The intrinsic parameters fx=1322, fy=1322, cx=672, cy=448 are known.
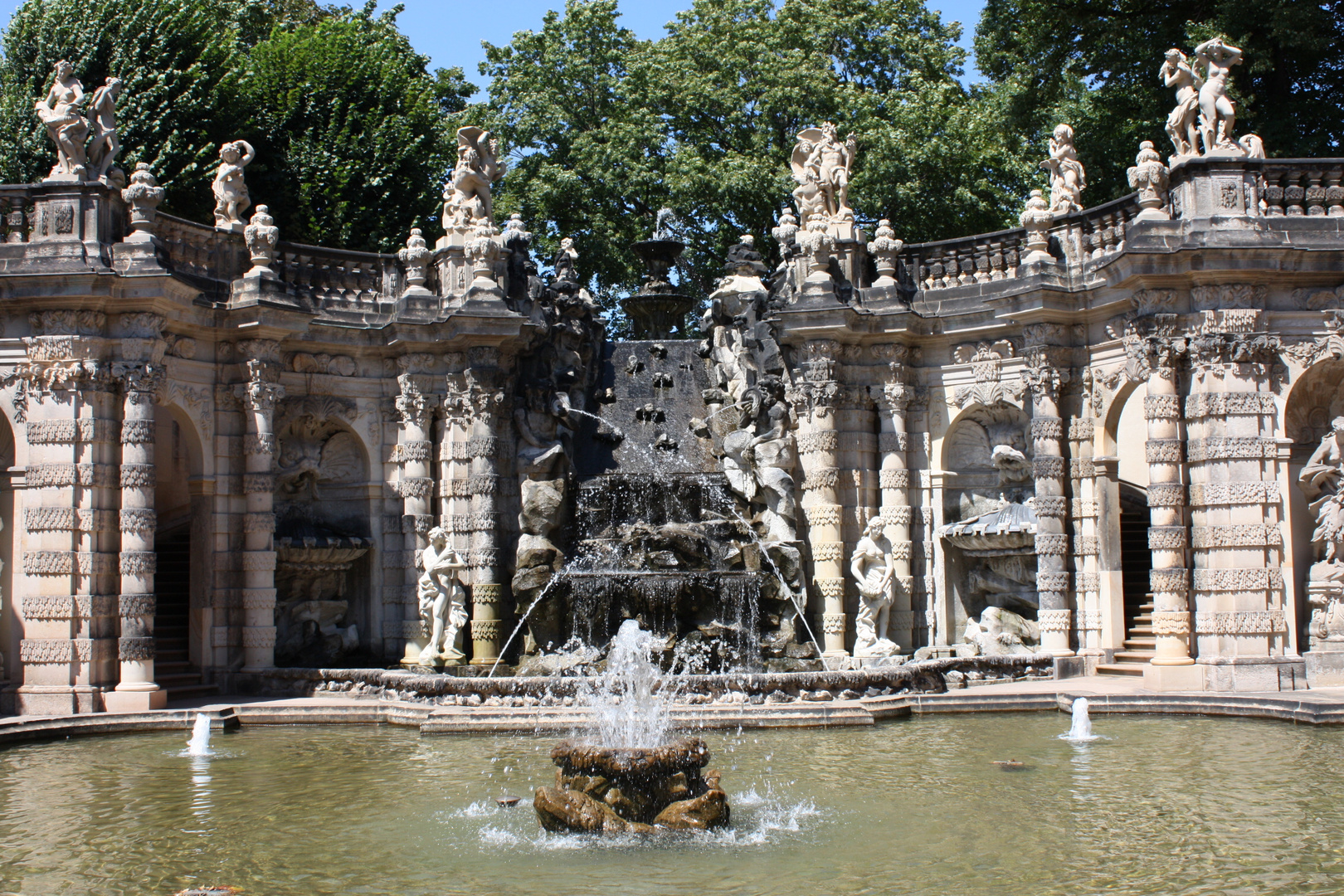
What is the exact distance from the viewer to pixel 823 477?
20.7 m

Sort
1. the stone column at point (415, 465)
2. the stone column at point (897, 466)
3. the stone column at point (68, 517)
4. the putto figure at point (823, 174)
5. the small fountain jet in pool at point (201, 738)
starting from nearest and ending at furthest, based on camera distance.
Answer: the small fountain jet in pool at point (201, 738) < the stone column at point (68, 517) < the stone column at point (415, 465) < the stone column at point (897, 466) < the putto figure at point (823, 174)

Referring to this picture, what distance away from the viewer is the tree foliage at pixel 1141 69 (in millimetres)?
24812

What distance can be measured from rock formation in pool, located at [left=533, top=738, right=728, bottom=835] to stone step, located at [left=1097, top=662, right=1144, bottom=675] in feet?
34.7

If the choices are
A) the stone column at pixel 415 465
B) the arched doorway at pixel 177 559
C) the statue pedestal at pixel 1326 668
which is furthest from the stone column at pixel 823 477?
the arched doorway at pixel 177 559

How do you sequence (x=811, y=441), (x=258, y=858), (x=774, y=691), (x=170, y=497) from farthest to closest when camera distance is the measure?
(x=170, y=497) < (x=811, y=441) < (x=774, y=691) < (x=258, y=858)

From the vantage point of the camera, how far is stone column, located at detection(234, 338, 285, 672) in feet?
63.8

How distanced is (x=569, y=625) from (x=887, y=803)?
915 cm

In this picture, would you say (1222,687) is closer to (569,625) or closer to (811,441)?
(811,441)

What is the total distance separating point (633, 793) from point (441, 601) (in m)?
10.3

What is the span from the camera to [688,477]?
2114 centimetres

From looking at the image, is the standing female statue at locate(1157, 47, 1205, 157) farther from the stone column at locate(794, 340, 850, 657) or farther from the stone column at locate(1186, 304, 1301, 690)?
the stone column at locate(794, 340, 850, 657)

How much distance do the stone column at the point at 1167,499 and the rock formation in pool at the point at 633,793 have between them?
369 inches

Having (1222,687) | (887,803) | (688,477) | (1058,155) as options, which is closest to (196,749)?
(887,803)

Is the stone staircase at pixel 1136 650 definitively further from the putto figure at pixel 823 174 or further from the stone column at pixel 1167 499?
the putto figure at pixel 823 174
